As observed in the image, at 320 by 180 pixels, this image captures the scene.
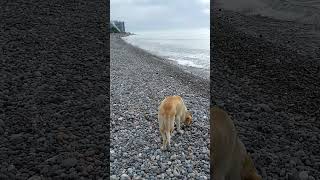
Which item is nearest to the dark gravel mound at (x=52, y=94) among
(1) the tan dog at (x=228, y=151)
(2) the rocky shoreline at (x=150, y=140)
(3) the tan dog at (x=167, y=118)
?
(2) the rocky shoreline at (x=150, y=140)

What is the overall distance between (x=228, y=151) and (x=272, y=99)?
10.5 metres

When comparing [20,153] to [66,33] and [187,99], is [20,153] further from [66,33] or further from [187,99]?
[66,33]

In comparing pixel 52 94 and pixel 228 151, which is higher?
pixel 228 151

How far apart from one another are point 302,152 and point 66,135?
14.8ft

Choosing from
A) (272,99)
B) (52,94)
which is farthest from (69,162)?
(272,99)

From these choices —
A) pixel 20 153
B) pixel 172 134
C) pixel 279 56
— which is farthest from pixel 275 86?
pixel 20 153

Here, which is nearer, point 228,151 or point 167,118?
point 228,151

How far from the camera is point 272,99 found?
13.5 meters

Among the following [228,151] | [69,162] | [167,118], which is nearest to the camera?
[228,151]

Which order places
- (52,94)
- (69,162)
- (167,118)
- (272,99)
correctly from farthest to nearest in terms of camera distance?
(272,99), (52,94), (167,118), (69,162)

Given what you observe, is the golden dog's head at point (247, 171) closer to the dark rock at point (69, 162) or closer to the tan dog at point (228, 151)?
the tan dog at point (228, 151)

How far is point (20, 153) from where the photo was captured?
7.09 metres

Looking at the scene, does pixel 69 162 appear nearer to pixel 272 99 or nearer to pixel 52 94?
pixel 52 94

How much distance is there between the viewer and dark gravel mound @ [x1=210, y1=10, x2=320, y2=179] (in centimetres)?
795
